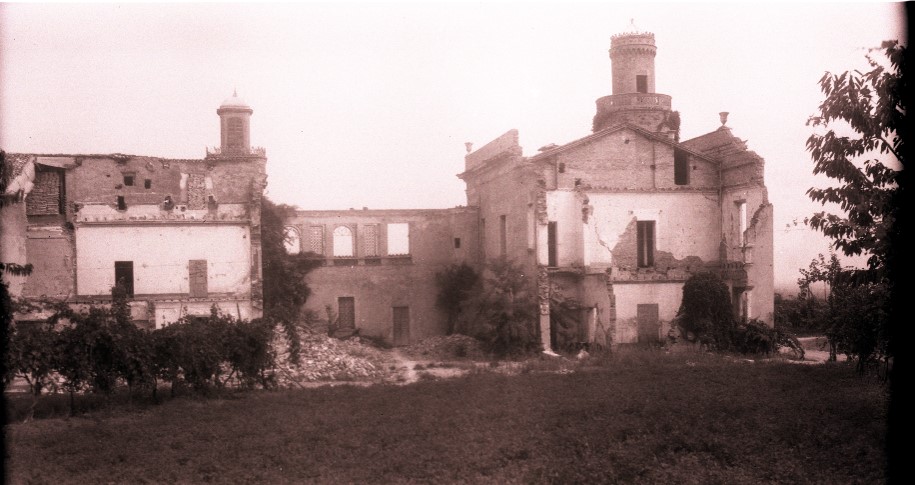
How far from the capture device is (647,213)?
27141mm

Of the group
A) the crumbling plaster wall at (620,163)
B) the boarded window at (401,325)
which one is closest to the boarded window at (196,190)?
the boarded window at (401,325)

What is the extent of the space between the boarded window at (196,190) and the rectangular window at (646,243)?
15.8 metres

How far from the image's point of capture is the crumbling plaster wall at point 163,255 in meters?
24.8

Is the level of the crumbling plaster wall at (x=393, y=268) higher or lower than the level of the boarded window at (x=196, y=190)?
lower

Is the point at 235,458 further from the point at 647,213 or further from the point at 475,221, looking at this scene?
the point at 475,221

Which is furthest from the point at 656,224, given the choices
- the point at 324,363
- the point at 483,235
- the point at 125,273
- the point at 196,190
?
the point at 125,273

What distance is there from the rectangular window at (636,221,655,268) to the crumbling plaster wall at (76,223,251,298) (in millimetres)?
14209

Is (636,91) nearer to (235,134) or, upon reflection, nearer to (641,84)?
(641,84)

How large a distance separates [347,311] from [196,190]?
7.91m

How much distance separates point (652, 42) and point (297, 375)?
85.2ft

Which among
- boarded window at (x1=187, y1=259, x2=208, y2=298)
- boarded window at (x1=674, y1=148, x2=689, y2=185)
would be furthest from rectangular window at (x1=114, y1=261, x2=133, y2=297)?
boarded window at (x1=674, y1=148, x2=689, y2=185)

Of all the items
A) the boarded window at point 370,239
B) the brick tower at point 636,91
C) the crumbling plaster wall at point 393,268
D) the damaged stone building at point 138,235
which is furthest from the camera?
the brick tower at point 636,91

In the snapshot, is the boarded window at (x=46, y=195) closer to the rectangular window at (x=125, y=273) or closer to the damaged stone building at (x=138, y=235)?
the damaged stone building at (x=138, y=235)

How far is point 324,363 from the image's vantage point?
21875 mm
